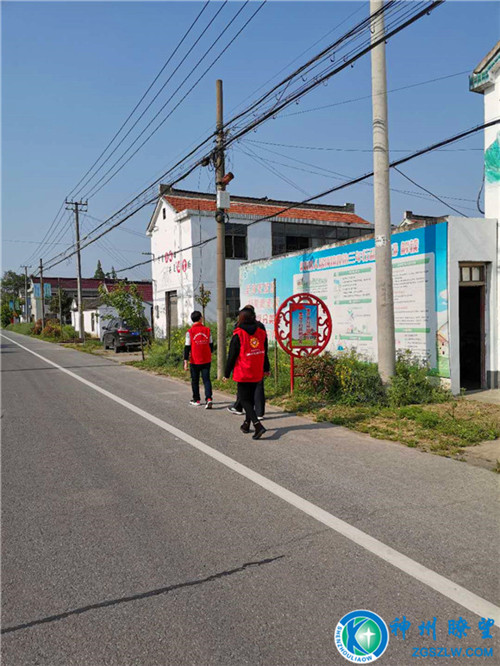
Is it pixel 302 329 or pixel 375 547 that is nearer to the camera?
pixel 375 547

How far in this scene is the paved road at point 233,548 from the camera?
268cm

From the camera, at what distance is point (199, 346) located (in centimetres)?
908

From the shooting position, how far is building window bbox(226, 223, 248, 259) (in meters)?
25.6

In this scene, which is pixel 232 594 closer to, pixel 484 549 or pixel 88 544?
pixel 88 544

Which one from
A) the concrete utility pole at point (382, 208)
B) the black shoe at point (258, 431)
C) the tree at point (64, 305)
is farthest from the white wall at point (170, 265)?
the tree at point (64, 305)

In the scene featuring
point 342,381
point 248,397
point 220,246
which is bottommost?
point 342,381

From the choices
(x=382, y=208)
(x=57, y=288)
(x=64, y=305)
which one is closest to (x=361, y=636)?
(x=382, y=208)

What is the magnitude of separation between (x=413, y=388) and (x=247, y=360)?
3.50 metres

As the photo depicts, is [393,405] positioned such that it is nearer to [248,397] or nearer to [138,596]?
[248,397]

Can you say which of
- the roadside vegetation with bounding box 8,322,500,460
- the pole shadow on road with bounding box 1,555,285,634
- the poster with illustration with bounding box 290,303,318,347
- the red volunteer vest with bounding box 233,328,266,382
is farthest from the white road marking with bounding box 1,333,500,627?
the poster with illustration with bounding box 290,303,318,347

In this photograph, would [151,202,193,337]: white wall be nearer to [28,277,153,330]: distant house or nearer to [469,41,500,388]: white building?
[469,41,500,388]: white building

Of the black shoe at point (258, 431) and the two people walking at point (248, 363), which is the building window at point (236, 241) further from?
the black shoe at point (258, 431)

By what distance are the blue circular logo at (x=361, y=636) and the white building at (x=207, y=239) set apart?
2104cm

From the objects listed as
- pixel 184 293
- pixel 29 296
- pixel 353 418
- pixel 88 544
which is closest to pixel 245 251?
pixel 184 293
